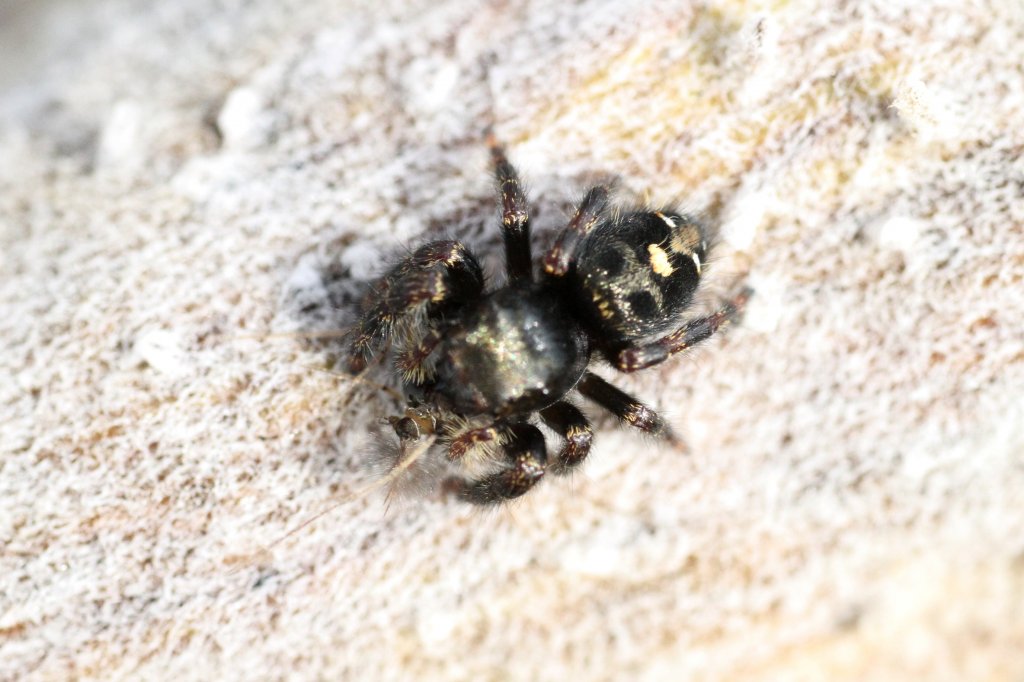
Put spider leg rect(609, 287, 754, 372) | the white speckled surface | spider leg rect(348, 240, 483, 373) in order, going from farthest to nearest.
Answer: spider leg rect(609, 287, 754, 372)
spider leg rect(348, 240, 483, 373)
the white speckled surface

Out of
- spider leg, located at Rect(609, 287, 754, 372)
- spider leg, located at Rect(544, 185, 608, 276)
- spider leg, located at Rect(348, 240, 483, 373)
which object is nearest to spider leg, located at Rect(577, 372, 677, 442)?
spider leg, located at Rect(609, 287, 754, 372)

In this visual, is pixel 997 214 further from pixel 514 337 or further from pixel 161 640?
pixel 161 640

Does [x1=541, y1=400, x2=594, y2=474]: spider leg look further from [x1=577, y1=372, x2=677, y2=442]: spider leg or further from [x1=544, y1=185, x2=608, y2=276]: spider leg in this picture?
[x1=544, y1=185, x2=608, y2=276]: spider leg

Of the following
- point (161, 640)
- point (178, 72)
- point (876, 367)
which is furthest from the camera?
point (178, 72)

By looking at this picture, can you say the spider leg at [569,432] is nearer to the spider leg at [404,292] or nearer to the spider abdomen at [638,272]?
the spider abdomen at [638,272]

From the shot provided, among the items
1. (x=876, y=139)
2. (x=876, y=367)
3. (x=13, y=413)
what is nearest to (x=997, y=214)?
(x=876, y=139)

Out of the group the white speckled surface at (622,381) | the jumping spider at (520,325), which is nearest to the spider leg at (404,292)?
the jumping spider at (520,325)
